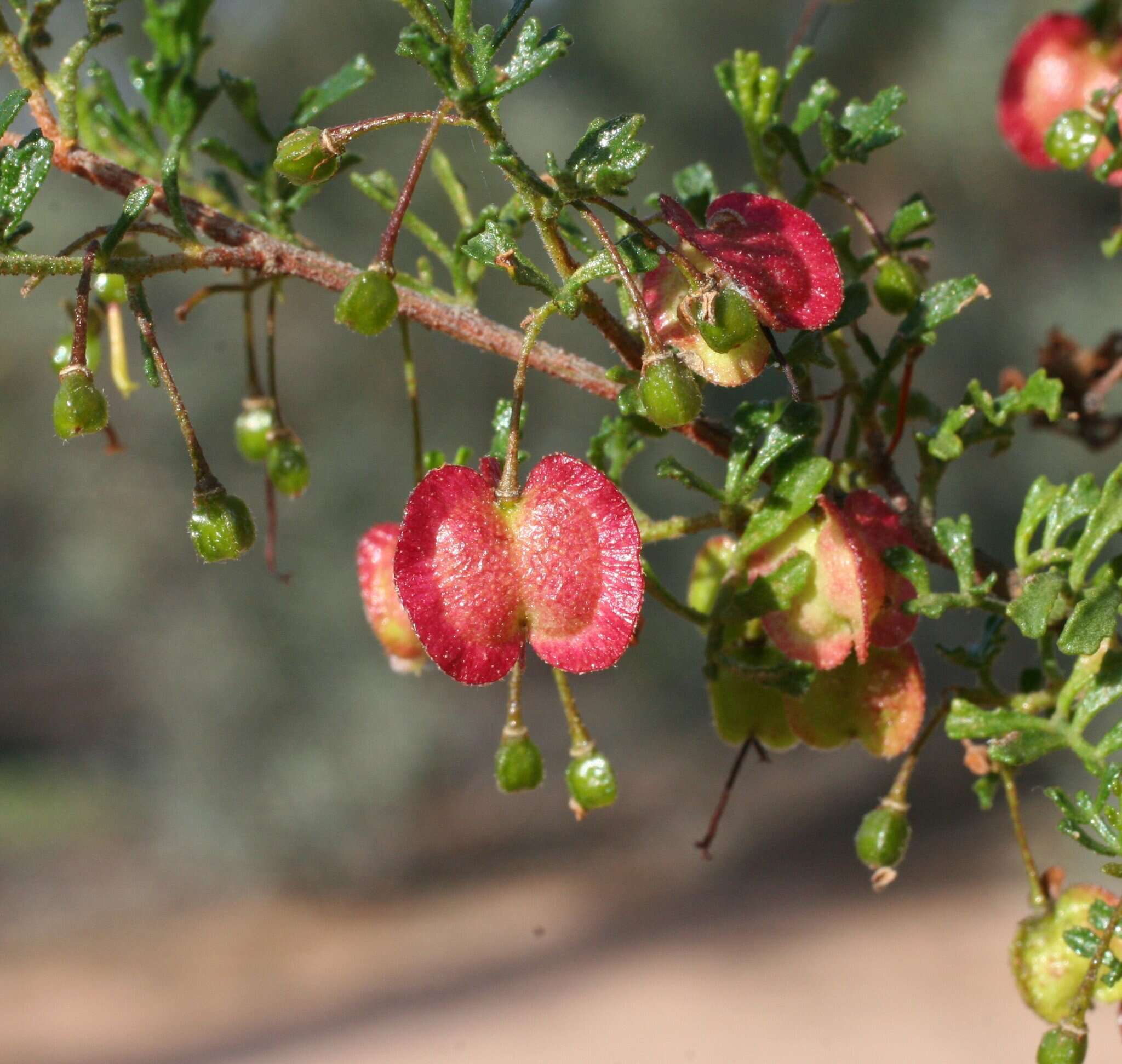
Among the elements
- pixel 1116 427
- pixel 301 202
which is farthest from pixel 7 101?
pixel 1116 427

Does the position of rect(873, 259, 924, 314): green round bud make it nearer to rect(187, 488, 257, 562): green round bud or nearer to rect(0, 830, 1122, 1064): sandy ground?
rect(187, 488, 257, 562): green round bud

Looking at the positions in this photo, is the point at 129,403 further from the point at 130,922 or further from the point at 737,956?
the point at 737,956

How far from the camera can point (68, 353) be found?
0.94 m

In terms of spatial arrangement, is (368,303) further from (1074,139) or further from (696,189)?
(1074,139)

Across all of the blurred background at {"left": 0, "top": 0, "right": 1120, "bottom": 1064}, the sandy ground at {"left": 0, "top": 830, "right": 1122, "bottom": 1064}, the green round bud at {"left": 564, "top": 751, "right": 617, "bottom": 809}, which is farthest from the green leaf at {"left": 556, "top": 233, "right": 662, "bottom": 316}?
the sandy ground at {"left": 0, "top": 830, "right": 1122, "bottom": 1064}

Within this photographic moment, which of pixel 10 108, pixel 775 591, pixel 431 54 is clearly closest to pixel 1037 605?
pixel 775 591

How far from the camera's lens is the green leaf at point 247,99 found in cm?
104

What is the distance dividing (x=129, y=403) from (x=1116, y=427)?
295 inches

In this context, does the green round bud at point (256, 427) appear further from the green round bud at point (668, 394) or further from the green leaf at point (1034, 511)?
the green leaf at point (1034, 511)

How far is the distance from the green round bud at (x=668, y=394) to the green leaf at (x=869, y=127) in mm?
349

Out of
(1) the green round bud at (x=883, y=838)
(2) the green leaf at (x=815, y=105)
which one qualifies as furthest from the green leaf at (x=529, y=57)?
(1) the green round bud at (x=883, y=838)

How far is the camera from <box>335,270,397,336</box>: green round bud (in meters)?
0.73

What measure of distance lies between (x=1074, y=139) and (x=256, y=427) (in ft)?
2.48

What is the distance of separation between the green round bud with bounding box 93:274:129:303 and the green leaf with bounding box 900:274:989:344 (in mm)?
624
